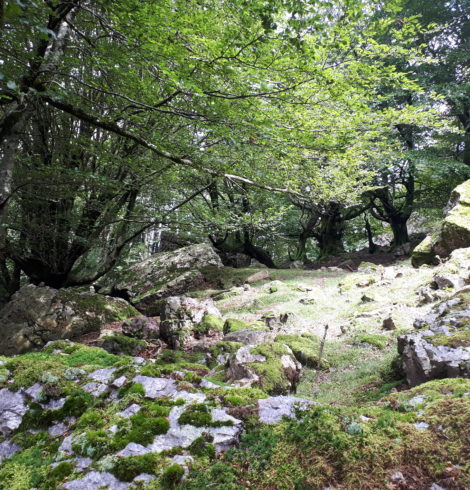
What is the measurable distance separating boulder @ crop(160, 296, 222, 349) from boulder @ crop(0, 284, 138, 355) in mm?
2609

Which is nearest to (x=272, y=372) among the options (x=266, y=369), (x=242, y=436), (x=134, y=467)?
(x=266, y=369)

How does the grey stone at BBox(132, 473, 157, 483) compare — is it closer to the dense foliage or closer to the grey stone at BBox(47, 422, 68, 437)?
the grey stone at BBox(47, 422, 68, 437)

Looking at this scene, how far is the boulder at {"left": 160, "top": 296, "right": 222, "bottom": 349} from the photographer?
10.2 metres

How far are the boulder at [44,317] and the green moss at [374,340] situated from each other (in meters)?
9.19

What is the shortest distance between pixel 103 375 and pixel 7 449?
123 cm

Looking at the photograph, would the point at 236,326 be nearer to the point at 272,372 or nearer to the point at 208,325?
the point at 208,325

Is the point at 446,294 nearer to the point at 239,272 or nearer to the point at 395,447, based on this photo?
the point at 395,447

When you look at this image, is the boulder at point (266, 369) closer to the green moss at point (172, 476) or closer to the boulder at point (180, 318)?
the green moss at point (172, 476)

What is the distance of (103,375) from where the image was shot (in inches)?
166

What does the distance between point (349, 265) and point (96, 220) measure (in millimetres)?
18585

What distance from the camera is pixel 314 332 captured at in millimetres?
10266

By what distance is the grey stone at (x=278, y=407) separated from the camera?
308cm

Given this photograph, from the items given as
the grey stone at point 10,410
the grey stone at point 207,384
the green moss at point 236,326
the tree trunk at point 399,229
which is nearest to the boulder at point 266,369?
the grey stone at point 207,384

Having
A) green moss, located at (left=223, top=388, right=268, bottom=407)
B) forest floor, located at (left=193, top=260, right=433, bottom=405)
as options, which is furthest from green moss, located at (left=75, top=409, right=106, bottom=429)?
forest floor, located at (left=193, top=260, right=433, bottom=405)
